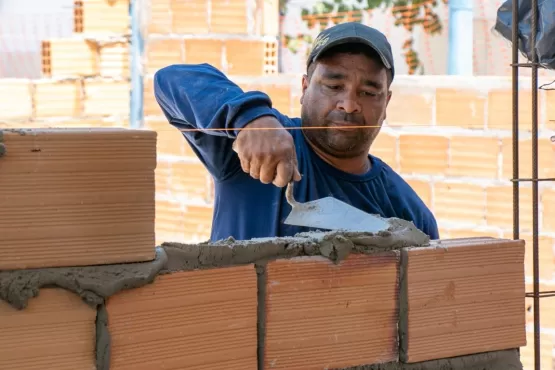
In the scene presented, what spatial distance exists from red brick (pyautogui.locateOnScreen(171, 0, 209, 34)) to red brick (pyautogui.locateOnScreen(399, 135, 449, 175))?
1972mm

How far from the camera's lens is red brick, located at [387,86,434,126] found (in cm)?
588

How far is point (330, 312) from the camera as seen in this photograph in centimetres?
258

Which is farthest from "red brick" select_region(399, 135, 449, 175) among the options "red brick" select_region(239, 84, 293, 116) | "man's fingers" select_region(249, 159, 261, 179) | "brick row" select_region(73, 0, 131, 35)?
"man's fingers" select_region(249, 159, 261, 179)

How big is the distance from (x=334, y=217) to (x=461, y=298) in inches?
18.8

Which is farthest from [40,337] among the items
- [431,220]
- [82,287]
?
[431,220]

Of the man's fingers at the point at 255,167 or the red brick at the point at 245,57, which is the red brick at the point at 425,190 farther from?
the man's fingers at the point at 255,167

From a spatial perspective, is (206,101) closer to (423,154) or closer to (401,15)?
(423,154)

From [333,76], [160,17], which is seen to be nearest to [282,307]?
[333,76]

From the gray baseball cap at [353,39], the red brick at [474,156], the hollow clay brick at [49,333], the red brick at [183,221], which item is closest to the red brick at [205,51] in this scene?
the red brick at [183,221]

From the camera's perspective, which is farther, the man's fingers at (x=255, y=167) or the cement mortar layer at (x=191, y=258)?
the man's fingers at (x=255, y=167)

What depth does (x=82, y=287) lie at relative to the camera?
219 centimetres

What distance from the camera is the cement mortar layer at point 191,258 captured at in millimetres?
2143

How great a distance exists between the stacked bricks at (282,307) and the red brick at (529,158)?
2.72 meters

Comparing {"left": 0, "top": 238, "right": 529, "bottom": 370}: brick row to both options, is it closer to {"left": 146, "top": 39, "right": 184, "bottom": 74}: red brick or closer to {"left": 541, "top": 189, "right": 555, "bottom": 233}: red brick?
{"left": 541, "top": 189, "right": 555, "bottom": 233}: red brick
